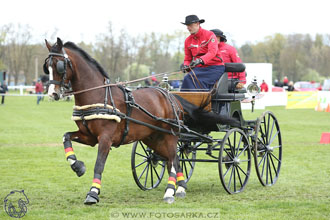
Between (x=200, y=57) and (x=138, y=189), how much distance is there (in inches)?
92.0

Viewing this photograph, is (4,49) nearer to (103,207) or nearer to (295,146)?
(295,146)

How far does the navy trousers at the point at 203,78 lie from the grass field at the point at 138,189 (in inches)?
65.0

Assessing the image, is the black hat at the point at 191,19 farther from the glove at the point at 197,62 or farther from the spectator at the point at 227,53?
the spectator at the point at 227,53

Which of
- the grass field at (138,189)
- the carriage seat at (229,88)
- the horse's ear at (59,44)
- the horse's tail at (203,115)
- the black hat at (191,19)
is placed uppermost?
the black hat at (191,19)

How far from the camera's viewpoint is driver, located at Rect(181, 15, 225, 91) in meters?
7.85

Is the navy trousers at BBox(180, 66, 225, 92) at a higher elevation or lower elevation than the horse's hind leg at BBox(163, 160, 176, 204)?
higher

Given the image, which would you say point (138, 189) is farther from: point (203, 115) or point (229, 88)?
point (229, 88)

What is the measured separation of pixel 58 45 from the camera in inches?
249

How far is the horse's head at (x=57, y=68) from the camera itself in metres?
6.25

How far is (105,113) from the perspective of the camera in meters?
6.43

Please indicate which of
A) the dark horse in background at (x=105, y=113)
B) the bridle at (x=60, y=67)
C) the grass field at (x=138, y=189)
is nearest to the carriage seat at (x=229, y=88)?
the dark horse in background at (x=105, y=113)

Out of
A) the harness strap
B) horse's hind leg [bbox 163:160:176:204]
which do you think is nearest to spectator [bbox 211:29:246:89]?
horse's hind leg [bbox 163:160:176:204]

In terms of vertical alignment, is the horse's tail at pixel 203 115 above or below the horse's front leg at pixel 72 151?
above

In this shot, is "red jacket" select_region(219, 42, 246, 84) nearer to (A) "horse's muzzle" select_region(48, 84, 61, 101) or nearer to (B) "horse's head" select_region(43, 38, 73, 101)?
(B) "horse's head" select_region(43, 38, 73, 101)
